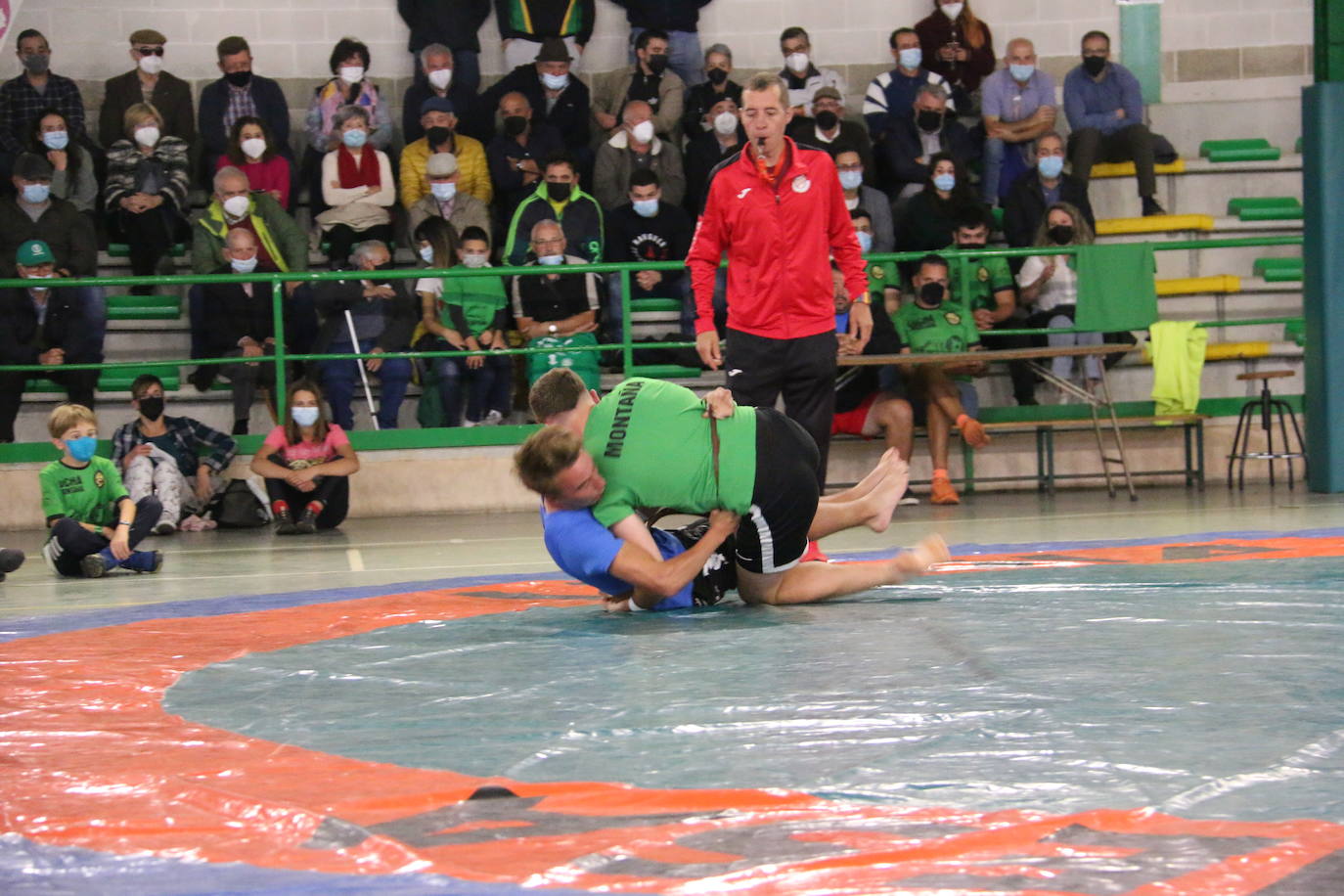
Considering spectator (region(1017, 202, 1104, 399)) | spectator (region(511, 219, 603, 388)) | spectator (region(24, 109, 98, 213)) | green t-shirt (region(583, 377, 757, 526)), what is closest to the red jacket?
green t-shirt (region(583, 377, 757, 526))

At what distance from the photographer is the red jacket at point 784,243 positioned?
5633 millimetres

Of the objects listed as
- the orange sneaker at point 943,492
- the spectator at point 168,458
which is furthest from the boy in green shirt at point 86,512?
the orange sneaker at point 943,492

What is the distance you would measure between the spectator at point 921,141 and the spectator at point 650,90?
1504mm

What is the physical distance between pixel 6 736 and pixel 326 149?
8.36 meters

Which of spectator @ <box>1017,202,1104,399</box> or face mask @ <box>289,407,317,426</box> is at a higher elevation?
spectator @ <box>1017,202,1104,399</box>

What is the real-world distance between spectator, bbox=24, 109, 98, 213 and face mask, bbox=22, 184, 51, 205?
27 centimetres

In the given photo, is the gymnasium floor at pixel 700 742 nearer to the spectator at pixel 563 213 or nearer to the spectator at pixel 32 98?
the spectator at pixel 563 213

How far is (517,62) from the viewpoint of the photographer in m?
11.9

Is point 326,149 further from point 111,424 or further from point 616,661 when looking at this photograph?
point 616,661

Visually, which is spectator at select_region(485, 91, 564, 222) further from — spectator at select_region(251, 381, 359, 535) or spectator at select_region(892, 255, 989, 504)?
spectator at select_region(892, 255, 989, 504)

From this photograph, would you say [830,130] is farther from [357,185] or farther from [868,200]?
[357,185]

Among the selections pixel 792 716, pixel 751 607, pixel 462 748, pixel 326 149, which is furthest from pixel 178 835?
pixel 326 149

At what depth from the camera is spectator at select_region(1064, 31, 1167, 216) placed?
36.5 ft

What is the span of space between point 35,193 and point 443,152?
2.59 metres
